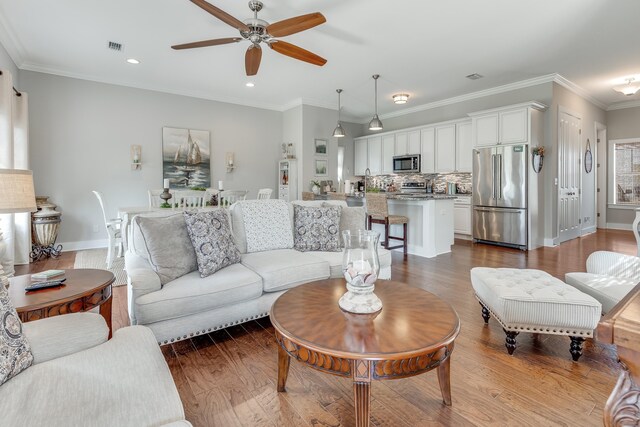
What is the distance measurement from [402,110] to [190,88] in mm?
4659

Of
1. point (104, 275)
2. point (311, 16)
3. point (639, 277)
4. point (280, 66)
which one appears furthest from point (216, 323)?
point (280, 66)

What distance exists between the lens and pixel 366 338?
1.30 metres

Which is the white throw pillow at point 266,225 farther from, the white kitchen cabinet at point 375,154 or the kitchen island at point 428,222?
the white kitchen cabinet at point 375,154

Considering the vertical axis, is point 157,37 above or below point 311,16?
above

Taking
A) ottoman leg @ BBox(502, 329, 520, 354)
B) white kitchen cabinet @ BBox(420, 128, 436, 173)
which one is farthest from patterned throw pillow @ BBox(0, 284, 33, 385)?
white kitchen cabinet @ BBox(420, 128, 436, 173)

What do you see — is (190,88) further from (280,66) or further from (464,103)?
(464,103)

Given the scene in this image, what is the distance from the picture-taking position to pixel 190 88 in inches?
235

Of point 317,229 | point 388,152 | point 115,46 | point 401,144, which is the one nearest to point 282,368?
point 317,229

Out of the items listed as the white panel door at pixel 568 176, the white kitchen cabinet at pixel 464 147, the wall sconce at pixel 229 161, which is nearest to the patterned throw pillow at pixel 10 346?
the wall sconce at pixel 229 161

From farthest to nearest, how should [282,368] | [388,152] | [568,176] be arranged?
[388,152] → [568,176] → [282,368]

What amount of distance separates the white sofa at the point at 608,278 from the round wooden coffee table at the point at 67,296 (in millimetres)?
3069

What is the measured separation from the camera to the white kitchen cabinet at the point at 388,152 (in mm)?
7684

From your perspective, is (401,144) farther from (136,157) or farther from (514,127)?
(136,157)

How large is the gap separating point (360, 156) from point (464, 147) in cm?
287
